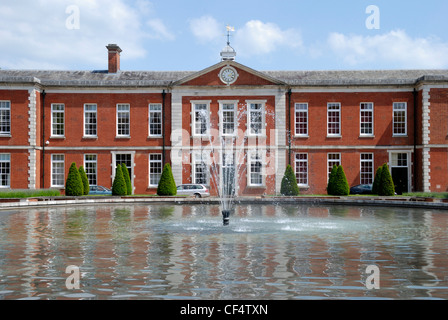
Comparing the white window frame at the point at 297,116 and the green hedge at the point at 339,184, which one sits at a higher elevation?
the white window frame at the point at 297,116

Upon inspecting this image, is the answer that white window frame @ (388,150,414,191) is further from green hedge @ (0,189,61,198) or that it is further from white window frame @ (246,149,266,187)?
green hedge @ (0,189,61,198)

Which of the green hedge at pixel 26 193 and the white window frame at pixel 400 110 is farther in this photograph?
the white window frame at pixel 400 110

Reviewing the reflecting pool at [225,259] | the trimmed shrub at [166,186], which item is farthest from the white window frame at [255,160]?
the reflecting pool at [225,259]

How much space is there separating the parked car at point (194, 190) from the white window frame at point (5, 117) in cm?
1252

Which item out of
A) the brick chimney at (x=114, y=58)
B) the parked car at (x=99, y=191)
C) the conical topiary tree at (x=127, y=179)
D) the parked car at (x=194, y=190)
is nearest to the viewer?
the conical topiary tree at (x=127, y=179)

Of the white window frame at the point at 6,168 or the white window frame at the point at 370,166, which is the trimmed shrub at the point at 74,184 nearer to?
the white window frame at the point at 6,168

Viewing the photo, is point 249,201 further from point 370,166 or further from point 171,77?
point 171,77

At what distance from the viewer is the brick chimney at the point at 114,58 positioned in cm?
4009

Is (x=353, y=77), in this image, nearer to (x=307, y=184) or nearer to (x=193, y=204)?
(x=307, y=184)

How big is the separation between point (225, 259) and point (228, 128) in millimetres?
27413

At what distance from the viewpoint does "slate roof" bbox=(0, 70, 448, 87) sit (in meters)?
36.8

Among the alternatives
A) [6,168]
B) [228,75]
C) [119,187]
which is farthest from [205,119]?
[6,168]

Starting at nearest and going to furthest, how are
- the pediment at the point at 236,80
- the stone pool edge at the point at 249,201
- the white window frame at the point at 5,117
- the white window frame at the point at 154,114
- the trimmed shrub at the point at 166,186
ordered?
the stone pool edge at the point at 249,201 → the trimmed shrub at the point at 166,186 → the white window frame at the point at 5,117 → the pediment at the point at 236,80 → the white window frame at the point at 154,114

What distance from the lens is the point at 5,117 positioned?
36594 millimetres
